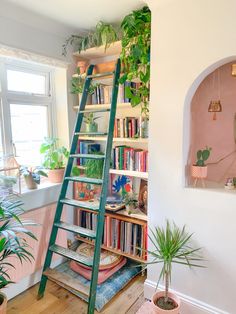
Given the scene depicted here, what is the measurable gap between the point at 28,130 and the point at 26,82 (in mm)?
487

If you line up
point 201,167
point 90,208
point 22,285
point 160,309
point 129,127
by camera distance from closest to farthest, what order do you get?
1. point 160,309
2. point 201,167
3. point 90,208
4. point 22,285
5. point 129,127

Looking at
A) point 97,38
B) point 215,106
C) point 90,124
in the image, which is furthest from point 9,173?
point 215,106

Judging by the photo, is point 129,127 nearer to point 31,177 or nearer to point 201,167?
point 201,167

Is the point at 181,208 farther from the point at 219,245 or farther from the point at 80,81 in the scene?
the point at 80,81

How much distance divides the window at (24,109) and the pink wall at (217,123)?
1588 mm

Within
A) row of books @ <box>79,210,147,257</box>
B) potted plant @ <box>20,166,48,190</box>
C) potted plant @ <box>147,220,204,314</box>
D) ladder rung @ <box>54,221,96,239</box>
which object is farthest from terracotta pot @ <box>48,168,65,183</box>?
potted plant @ <box>147,220,204,314</box>

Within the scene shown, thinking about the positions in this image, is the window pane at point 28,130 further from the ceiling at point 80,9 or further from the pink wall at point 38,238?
the ceiling at point 80,9

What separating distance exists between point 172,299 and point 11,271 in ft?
4.15

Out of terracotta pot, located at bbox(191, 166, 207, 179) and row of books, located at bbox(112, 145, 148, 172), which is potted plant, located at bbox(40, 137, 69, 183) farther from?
terracotta pot, located at bbox(191, 166, 207, 179)

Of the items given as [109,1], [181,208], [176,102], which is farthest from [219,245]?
[109,1]

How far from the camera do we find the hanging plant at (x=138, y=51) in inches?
72.3

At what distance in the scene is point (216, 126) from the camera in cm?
183

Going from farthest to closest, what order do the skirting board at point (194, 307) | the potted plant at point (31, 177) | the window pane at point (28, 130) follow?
the window pane at point (28, 130), the potted plant at point (31, 177), the skirting board at point (194, 307)

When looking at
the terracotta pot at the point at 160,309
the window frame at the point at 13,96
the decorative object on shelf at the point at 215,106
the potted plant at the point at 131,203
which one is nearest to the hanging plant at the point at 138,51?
the decorative object on shelf at the point at 215,106
